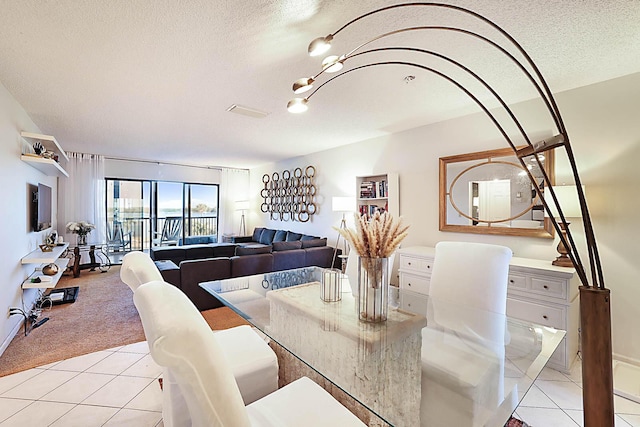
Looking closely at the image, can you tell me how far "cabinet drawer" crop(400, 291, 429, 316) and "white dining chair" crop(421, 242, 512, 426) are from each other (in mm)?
42

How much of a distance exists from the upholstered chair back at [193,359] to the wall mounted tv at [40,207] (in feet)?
13.1

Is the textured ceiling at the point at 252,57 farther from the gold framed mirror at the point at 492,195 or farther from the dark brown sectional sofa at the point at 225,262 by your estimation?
the dark brown sectional sofa at the point at 225,262

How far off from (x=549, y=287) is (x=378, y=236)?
6.27 feet

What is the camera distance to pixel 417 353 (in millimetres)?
1301

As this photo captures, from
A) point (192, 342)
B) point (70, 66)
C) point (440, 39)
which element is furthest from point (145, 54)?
point (192, 342)

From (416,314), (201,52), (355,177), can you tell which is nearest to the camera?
(416,314)

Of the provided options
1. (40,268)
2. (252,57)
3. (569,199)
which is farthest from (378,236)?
(40,268)

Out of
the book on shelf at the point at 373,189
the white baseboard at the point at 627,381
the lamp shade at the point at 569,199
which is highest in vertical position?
the book on shelf at the point at 373,189

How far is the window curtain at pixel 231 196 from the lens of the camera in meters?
7.71

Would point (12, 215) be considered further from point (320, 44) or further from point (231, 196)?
point (231, 196)

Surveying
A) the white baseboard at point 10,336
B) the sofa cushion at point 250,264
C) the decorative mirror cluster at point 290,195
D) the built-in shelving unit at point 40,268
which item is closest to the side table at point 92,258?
the built-in shelving unit at point 40,268

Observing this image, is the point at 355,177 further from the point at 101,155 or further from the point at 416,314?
the point at 101,155

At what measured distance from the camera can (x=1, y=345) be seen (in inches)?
96.3

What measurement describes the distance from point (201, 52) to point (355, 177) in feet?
10.3
